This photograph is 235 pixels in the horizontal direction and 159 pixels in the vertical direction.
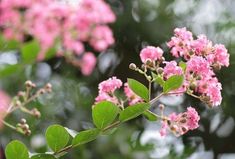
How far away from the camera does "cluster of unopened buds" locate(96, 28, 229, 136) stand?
850 mm

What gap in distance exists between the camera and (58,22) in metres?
1.47

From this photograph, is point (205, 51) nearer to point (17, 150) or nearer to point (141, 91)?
point (141, 91)

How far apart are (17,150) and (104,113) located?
128mm

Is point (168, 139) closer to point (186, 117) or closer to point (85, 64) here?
point (85, 64)

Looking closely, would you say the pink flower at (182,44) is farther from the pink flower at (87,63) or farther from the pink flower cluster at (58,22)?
the pink flower at (87,63)

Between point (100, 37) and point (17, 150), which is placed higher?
point (100, 37)

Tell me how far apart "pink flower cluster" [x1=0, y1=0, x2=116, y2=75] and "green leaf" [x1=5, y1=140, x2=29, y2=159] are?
0.43 meters

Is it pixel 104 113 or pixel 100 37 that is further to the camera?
pixel 100 37

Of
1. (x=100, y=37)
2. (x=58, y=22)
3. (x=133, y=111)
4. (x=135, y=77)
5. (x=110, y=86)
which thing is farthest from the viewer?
(x=135, y=77)

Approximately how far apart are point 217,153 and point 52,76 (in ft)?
1.99

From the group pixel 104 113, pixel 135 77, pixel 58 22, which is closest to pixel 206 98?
pixel 104 113

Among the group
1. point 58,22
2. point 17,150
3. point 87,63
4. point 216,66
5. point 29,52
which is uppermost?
point 87,63

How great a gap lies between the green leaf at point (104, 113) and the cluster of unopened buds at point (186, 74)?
6 cm

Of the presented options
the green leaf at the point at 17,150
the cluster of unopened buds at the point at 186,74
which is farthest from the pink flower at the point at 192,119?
the green leaf at the point at 17,150
